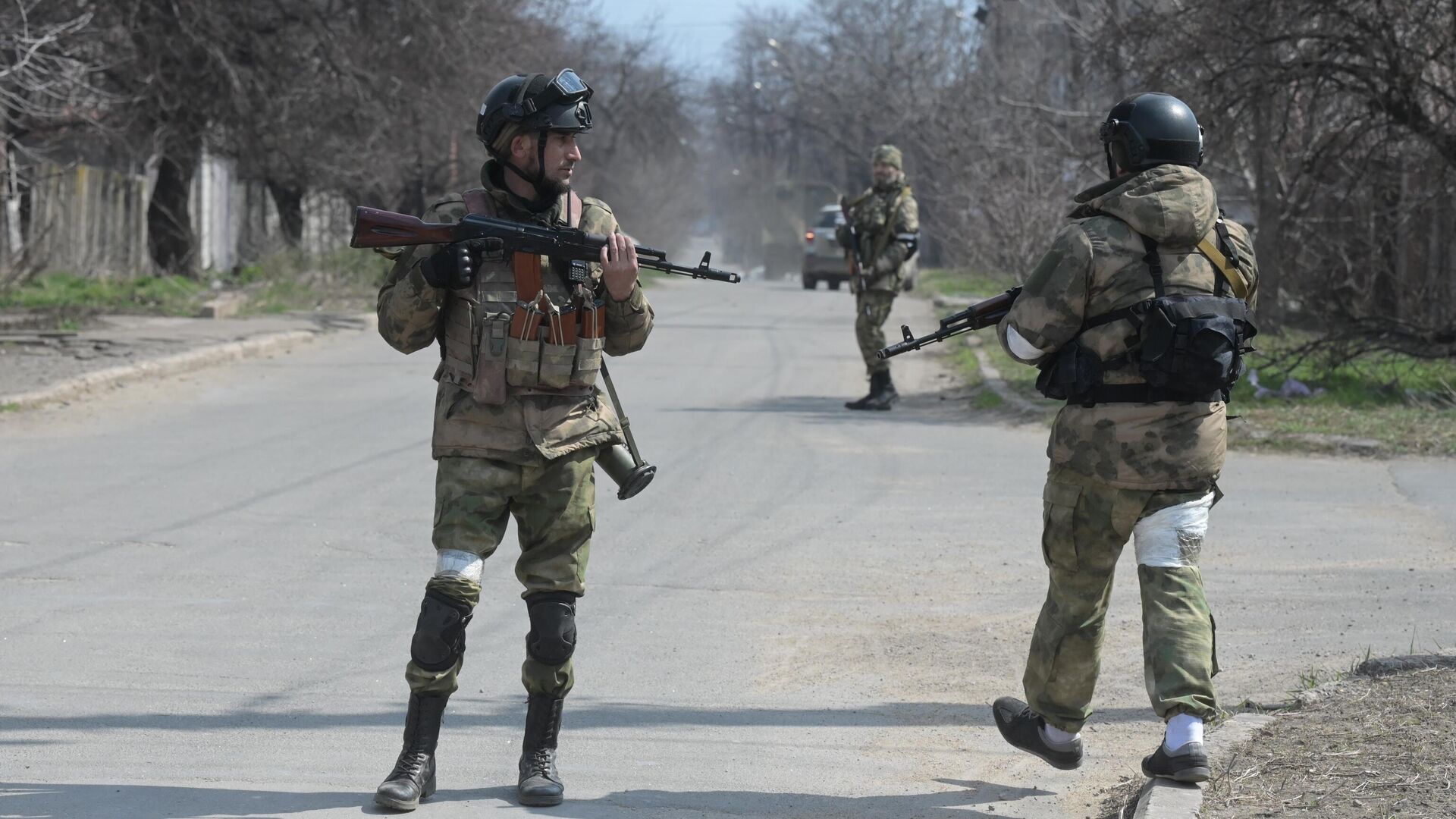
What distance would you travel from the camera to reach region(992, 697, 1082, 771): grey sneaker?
4441 millimetres

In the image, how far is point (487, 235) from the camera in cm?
434

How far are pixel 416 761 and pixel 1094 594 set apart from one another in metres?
1.78

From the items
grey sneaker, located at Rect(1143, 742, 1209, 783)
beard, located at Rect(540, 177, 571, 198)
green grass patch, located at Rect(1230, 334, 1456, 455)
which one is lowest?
grey sneaker, located at Rect(1143, 742, 1209, 783)

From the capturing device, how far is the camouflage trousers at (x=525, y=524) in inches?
170

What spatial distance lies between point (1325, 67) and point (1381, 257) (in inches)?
168

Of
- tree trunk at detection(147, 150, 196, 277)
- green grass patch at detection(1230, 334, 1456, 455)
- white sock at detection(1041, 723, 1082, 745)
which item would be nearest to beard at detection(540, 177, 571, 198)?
white sock at detection(1041, 723, 1082, 745)

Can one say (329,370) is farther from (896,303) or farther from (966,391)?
(896,303)

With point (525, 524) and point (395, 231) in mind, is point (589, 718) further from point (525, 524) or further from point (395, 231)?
point (395, 231)

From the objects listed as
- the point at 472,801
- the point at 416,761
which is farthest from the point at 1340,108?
the point at 416,761

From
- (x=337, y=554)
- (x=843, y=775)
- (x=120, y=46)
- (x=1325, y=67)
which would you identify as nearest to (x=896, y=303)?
(x=120, y=46)

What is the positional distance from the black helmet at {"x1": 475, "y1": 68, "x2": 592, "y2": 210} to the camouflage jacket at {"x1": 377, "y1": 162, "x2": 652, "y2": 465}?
0.56 ft

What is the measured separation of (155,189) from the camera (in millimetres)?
23906

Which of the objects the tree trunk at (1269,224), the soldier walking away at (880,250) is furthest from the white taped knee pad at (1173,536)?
the tree trunk at (1269,224)

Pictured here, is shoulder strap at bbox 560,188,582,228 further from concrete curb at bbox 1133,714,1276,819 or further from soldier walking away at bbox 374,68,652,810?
concrete curb at bbox 1133,714,1276,819
